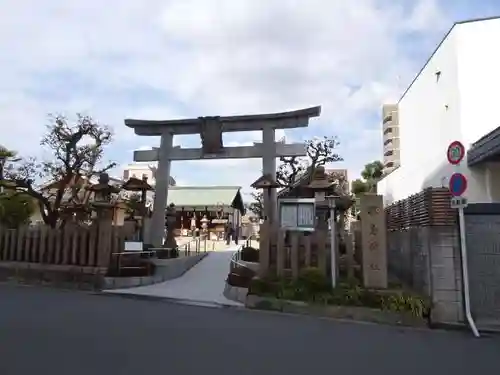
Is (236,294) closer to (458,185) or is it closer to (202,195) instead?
(458,185)

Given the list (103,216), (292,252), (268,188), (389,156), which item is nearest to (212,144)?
(268,188)

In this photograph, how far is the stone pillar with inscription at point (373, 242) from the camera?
9.38 m

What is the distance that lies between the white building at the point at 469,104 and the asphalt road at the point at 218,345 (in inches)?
485

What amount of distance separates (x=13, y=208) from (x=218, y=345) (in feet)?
59.0

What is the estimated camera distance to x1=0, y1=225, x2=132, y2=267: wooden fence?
14547mm

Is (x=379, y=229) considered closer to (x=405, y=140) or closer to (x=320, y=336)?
(x=320, y=336)

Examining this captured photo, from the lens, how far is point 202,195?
4231 cm

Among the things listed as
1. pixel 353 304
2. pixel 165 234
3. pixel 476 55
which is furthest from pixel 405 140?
pixel 353 304

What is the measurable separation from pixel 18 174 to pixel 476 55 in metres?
22.0

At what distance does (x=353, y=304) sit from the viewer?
8.91 m

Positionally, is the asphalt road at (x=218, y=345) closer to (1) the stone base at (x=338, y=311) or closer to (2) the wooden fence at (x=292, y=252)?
(1) the stone base at (x=338, y=311)

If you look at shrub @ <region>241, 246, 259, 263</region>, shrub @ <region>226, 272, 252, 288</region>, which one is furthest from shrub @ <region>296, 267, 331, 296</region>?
shrub @ <region>241, 246, 259, 263</region>

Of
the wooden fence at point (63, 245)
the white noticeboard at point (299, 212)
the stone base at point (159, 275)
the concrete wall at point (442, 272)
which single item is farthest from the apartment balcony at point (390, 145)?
the concrete wall at point (442, 272)

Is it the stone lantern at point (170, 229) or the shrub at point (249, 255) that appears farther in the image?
the stone lantern at point (170, 229)
